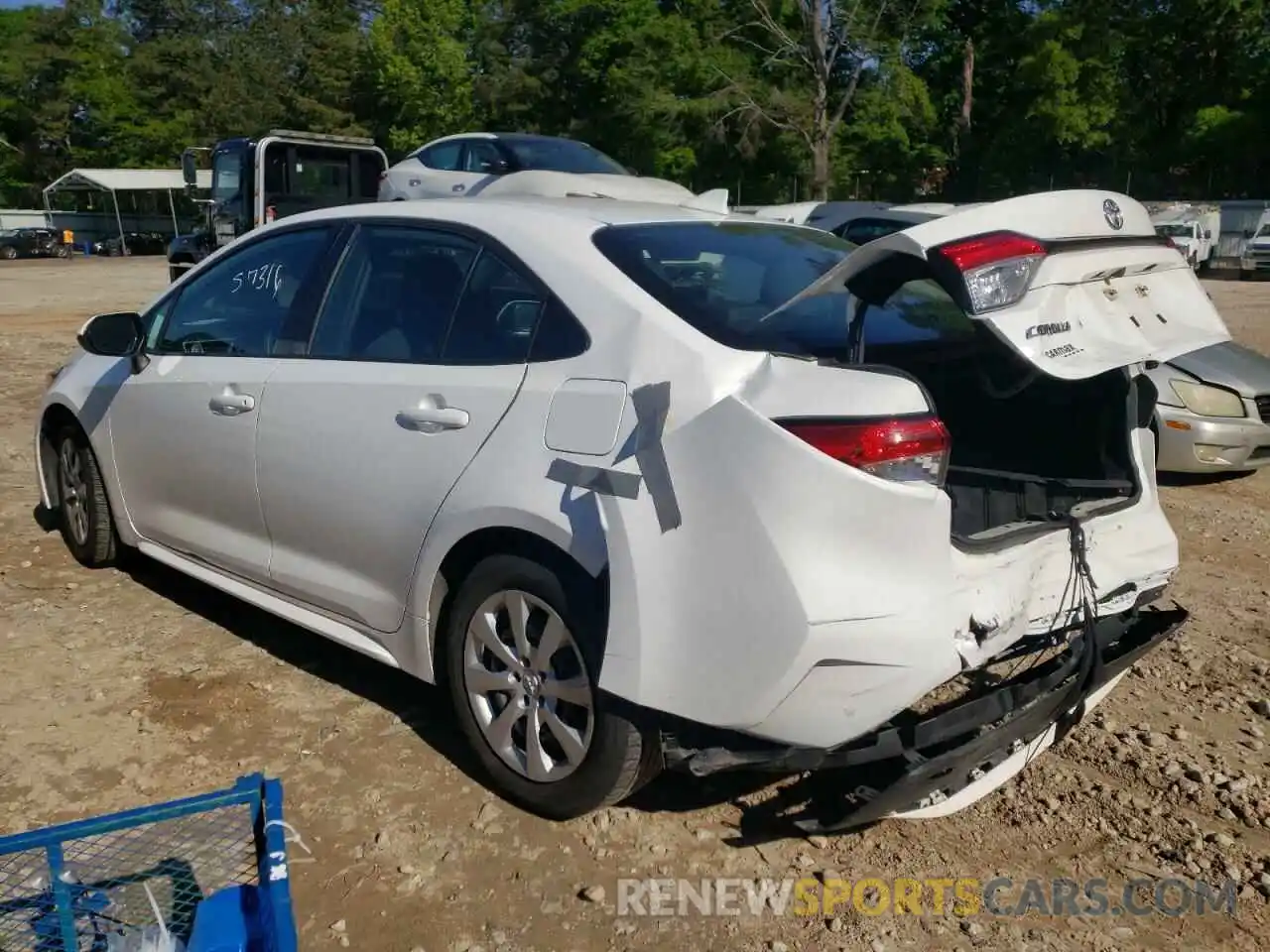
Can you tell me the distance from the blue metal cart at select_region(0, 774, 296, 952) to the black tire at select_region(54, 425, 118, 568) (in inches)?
94.6

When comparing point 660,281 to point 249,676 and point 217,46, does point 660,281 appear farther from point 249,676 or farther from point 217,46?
point 217,46

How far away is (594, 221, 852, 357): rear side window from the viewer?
2.85 m

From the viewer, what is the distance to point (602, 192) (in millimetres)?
7199

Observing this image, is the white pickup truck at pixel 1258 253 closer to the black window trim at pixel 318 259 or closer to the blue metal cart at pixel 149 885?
the black window trim at pixel 318 259

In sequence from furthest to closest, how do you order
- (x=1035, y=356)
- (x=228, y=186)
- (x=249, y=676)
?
(x=228, y=186) < (x=249, y=676) < (x=1035, y=356)

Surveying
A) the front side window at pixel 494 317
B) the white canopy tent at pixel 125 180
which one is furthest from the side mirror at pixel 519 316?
the white canopy tent at pixel 125 180

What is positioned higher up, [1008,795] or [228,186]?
[228,186]

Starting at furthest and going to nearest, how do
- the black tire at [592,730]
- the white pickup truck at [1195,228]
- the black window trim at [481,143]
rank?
the white pickup truck at [1195,228] < the black window trim at [481,143] < the black tire at [592,730]

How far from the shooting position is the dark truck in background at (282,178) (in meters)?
13.4

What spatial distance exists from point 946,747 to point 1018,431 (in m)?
1.21

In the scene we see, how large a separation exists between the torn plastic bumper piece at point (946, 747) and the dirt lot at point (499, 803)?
0.27 m

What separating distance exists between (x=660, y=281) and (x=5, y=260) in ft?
144

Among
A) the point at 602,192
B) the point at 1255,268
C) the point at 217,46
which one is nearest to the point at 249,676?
the point at 602,192

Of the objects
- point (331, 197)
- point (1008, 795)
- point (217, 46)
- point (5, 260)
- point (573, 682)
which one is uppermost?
point (217, 46)
